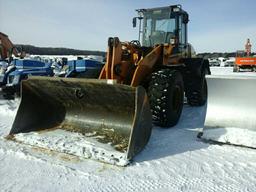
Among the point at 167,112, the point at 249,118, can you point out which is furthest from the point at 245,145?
the point at 167,112

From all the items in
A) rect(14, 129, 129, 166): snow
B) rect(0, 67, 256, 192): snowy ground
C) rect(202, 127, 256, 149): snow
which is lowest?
rect(0, 67, 256, 192): snowy ground

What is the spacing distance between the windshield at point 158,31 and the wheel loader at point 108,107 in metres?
0.63

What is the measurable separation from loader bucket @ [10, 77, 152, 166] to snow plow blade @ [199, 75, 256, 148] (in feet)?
3.92

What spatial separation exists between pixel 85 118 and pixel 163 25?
3.01 metres

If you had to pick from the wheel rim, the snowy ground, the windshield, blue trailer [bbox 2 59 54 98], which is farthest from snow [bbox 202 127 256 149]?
blue trailer [bbox 2 59 54 98]

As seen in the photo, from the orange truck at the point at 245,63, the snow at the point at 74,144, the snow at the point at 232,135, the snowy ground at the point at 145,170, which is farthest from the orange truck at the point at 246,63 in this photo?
the snow at the point at 74,144

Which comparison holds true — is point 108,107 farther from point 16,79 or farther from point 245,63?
point 245,63

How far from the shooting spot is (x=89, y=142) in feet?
14.6

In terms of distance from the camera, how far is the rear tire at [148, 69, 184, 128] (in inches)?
202

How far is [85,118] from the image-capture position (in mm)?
5199

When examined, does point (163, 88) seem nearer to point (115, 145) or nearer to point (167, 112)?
point (167, 112)

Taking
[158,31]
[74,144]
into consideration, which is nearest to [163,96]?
[74,144]

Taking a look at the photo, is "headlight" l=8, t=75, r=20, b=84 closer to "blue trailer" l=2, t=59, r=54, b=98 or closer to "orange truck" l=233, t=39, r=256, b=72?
"blue trailer" l=2, t=59, r=54, b=98

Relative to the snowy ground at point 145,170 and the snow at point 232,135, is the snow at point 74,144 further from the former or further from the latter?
the snow at point 232,135
